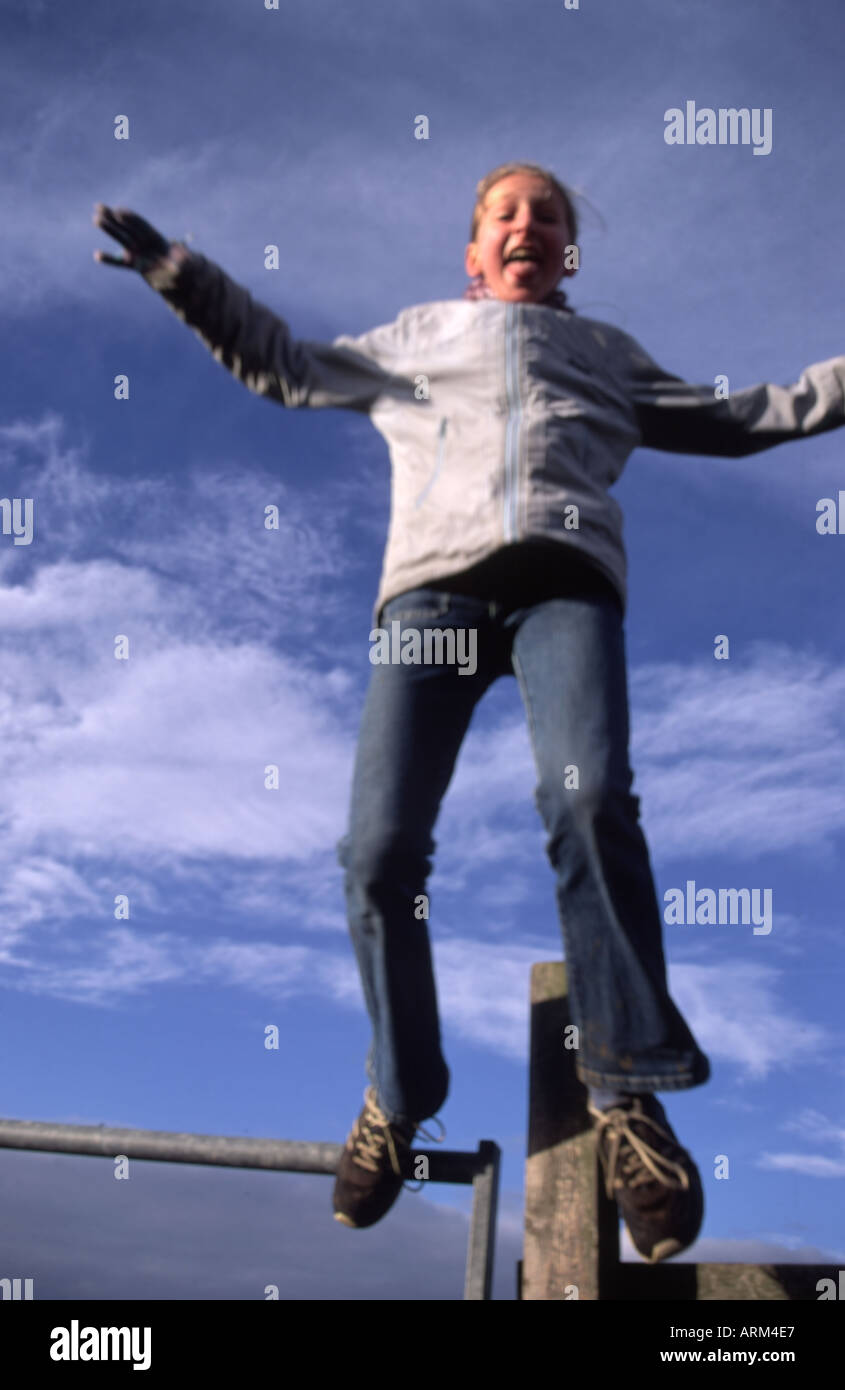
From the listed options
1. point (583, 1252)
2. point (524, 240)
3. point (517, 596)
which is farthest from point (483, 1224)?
point (524, 240)

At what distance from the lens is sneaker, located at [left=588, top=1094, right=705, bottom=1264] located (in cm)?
243

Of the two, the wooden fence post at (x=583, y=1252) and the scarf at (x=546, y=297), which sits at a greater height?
the scarf at (x=546, y=297)

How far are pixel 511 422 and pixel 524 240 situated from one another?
0.72 m

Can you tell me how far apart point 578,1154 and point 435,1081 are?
38 centimetres

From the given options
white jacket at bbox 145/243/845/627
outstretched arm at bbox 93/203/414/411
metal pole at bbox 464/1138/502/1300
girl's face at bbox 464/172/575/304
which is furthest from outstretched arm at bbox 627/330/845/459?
metal pole at bbox 464/1138/502/1300

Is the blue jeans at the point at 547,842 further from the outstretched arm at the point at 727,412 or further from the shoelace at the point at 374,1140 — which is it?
the outstretched arm at the point at 727,412

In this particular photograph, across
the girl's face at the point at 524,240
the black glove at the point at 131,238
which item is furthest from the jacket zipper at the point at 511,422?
the black glove at the point at 131,238

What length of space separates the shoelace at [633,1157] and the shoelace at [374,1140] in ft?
1.57

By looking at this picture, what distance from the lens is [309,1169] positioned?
2936 mm

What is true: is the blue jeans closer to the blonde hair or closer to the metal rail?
the metal rail

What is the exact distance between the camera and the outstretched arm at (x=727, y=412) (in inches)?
132

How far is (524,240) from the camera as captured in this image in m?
3.39
